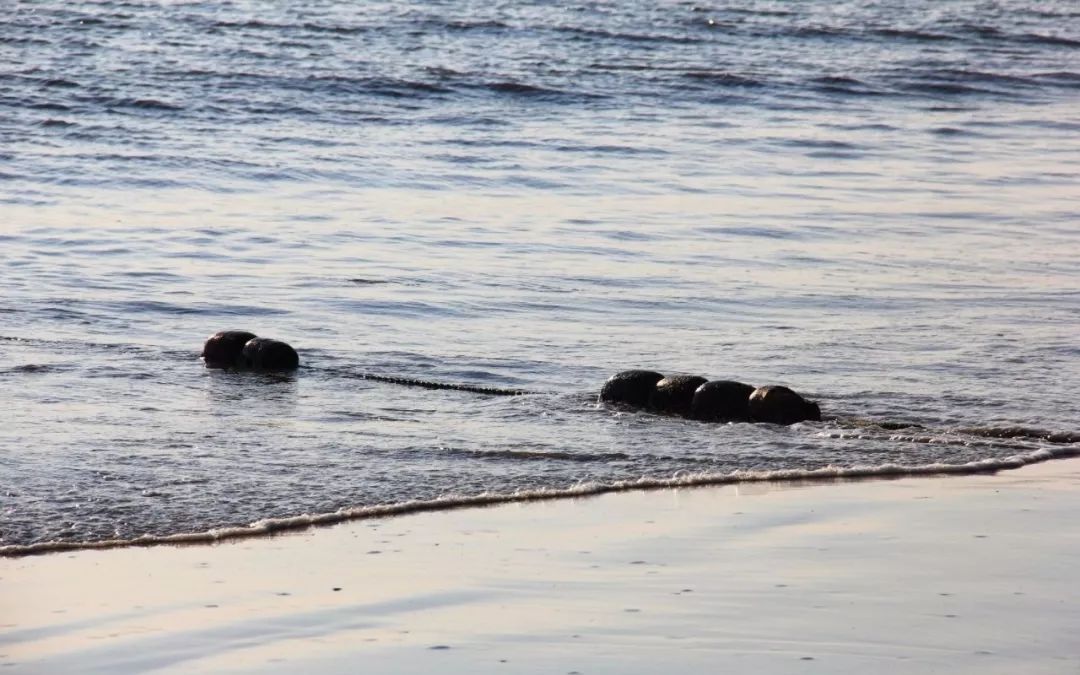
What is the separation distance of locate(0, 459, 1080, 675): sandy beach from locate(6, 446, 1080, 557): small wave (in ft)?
0.28

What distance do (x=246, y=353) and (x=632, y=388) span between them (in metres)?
2.14

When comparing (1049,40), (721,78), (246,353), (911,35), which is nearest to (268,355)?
(246,353)

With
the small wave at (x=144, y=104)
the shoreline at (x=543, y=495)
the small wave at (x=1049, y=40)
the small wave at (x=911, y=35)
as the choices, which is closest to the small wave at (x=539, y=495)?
the shoreline at (x=543, y=495)

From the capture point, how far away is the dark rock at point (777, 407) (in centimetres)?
787

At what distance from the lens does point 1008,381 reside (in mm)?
8953

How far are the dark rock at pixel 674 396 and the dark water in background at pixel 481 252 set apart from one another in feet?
0.75

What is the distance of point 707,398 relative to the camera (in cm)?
798

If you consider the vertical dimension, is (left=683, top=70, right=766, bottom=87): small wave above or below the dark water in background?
below

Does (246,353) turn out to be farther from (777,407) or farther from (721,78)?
(721,78)

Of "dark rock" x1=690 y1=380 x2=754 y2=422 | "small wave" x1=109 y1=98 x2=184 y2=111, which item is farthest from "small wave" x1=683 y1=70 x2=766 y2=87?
"dark rock" x1=690 y1=380 x2=754 y2=422

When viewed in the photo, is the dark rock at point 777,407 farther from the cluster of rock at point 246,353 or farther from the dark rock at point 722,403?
the cluster of rock at point 246,353

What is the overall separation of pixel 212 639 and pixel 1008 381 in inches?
217

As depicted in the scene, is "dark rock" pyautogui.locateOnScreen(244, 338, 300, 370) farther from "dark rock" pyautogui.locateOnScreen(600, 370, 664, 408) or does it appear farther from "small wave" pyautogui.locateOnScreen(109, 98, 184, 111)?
"small wave" pyautogui.locateOnScreen(109, 98, 184, 111)

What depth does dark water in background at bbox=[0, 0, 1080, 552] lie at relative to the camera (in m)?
7.24
